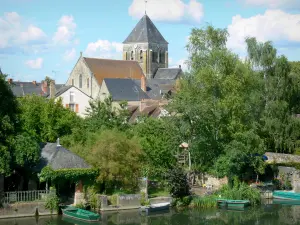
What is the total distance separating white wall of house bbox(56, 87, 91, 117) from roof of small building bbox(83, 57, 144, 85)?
416 inches

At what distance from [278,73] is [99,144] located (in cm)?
2278

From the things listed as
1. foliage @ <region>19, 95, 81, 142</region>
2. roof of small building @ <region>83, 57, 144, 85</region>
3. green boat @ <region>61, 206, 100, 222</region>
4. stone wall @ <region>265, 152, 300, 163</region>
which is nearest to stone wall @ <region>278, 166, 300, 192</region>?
stone wall @ <region>265, 152, 300, 163</region>

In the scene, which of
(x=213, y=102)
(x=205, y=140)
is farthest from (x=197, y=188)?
(x=213, y=102)

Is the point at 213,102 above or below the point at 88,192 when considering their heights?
above

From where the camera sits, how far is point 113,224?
34.4 metres

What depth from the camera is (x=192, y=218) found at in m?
36.8

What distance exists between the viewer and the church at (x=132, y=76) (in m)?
71.6

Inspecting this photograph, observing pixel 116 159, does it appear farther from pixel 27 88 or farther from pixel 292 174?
pixel 27 88

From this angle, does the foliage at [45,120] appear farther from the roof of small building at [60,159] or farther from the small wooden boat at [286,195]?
the small wooden boat at [286,195]

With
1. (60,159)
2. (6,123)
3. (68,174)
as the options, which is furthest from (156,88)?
(6,123)

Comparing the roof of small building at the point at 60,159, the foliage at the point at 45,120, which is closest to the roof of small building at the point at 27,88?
the foliage at the point at 45,120

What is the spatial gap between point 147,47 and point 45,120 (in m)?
57.0

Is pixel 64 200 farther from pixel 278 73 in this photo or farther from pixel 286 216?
pixel 278 73

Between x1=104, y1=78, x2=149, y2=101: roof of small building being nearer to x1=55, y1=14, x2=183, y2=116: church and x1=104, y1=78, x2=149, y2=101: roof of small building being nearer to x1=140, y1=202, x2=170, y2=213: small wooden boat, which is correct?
x1=55, y1=14, x2=183, y2=116: church
